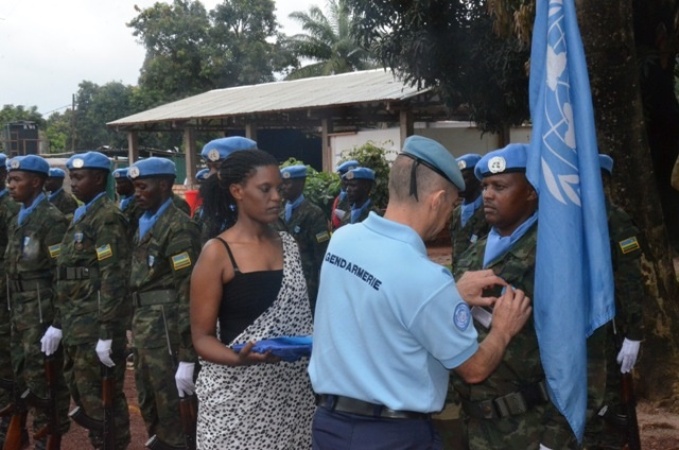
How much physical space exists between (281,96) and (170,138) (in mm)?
19451

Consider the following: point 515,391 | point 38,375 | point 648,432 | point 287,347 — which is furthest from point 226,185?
point 648,432

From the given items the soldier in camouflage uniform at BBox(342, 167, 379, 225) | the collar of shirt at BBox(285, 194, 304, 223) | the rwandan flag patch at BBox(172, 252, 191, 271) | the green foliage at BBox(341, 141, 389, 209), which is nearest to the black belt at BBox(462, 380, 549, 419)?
the rwandan flag patch at BBox(172, 252, 191, 271)

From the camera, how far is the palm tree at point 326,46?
3891 cm

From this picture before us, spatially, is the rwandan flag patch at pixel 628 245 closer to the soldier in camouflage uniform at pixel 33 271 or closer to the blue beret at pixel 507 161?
the blue beret at pixel 507 161

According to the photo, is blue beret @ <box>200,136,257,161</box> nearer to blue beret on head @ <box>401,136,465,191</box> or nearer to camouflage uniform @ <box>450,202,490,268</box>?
blue beret on head @ <box>401,136,465,191</box>

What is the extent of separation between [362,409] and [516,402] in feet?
2.94

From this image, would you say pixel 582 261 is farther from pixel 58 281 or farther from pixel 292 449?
pixel 58 281

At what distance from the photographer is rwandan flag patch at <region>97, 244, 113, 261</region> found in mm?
5887

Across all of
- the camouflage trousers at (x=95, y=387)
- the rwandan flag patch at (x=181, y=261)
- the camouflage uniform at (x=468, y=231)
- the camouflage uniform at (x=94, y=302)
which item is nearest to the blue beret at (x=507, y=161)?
the rwandan flag patch at (x=181, y=261)

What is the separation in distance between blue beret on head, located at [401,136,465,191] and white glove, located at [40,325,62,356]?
14.1 ft

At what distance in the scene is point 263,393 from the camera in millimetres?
3668

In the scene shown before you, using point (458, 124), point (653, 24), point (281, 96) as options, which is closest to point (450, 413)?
point (653, 24)

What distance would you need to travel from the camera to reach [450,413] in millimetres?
4090

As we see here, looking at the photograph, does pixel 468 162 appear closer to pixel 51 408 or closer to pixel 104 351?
pixel 104 351
